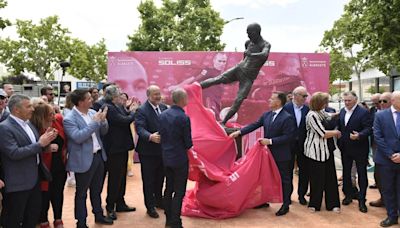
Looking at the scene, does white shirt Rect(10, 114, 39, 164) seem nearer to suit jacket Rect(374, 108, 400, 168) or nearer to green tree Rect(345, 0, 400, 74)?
suit jacket Rect(374, 108, 400, 168)

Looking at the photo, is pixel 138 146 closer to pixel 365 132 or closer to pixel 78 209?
pixel 78 209

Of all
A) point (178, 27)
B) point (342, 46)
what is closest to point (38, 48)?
point (178, 27)

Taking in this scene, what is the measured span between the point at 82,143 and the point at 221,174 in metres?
1.83

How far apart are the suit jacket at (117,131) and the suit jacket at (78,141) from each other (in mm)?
670

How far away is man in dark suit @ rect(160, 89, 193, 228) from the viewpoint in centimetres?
447

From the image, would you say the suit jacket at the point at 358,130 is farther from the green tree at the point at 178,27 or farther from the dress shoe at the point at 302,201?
the green tree at the point at 178,27

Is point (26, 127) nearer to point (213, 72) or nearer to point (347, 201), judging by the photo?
point (347, 201)

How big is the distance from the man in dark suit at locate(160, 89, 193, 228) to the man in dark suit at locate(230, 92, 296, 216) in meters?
1.26

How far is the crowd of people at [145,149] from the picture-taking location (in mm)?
3746

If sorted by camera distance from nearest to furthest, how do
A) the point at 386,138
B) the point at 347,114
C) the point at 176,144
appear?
1. the point at 176,144
2. the point at 386,138
3. the point at 347,114

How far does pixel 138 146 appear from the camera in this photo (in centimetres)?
524

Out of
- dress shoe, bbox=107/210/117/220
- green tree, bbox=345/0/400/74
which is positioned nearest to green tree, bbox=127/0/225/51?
green tree, bbox=345/0/400/74

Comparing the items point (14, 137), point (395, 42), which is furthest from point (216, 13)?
point (14, 137)

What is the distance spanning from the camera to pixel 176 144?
14.8 ft
